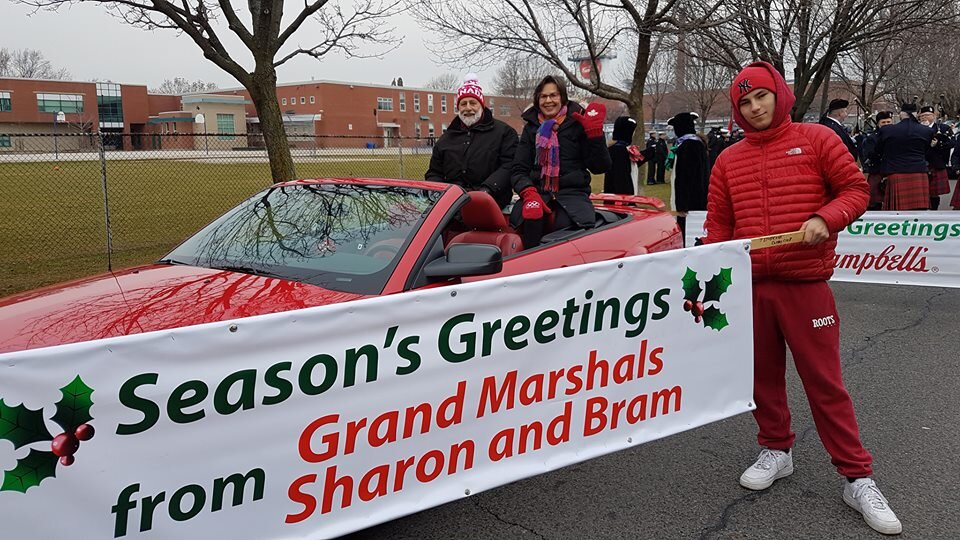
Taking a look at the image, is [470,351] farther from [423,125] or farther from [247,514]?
[423,125]

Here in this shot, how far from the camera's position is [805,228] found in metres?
3.08

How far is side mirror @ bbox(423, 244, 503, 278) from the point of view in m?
3.29

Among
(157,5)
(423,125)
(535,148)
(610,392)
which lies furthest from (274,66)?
(423,125)

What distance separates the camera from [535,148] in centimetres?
551

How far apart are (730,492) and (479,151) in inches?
125

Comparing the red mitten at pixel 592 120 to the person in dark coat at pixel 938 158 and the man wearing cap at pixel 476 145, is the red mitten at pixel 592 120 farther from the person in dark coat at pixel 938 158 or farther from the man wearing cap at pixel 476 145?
the person in dark coat at pixel 938 158

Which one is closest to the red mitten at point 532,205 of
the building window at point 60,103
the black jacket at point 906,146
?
the black jacket at point 906,146

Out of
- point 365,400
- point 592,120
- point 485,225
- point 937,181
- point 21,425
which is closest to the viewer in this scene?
point 21,425

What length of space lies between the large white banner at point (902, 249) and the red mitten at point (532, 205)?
3.88 m

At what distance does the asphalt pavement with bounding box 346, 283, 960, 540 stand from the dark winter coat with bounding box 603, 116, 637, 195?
6.37 meters

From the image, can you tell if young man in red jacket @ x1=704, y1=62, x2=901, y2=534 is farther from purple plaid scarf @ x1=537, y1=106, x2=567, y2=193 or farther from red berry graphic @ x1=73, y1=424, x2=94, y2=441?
red berry graphic @ x1=73, y1=424, x2=94, y2=441

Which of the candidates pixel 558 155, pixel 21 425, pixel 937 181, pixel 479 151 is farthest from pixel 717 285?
pixel 937 181

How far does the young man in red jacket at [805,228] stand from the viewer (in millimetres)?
3107

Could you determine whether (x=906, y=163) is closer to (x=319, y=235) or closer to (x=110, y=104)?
(x=319, y=235)
